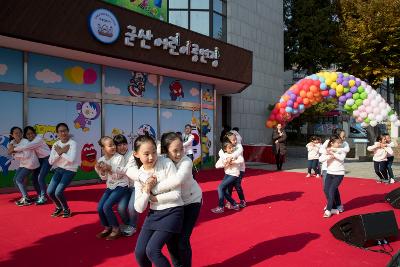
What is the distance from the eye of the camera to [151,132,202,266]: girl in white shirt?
139 inches

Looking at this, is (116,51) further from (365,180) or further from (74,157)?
(365,180)

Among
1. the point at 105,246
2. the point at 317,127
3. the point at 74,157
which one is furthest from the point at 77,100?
the point at 317,127

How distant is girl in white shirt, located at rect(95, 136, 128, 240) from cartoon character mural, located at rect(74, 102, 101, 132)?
582 cm

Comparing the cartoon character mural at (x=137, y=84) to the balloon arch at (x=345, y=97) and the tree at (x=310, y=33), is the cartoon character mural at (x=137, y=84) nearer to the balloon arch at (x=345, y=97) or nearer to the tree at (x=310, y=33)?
the balloon arch at (x=345, y=97)

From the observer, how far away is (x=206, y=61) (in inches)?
541

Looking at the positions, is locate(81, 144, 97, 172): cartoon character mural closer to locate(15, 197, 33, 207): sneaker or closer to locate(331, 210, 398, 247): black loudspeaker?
locate(15, 197, 33, 207): sneaker

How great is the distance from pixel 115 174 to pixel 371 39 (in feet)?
72.7

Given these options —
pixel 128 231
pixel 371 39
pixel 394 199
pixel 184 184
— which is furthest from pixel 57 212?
pixel 371 39

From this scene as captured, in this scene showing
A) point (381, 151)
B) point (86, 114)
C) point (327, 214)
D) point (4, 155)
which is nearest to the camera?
point (327, 214)

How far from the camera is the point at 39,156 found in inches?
318

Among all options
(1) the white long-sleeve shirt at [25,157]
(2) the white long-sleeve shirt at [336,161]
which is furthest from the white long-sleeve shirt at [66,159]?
(2) the white long-sleeve shirt at [336,161]

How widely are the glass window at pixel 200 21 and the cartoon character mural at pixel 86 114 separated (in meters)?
7.80

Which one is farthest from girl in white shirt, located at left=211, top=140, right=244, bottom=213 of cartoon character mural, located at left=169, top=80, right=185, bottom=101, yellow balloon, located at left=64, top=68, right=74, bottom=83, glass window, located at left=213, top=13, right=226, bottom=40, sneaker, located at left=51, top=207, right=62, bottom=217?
glass window, located at left=213, top=13, right=226, bottom=40

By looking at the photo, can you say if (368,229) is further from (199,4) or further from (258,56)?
(258,56)
